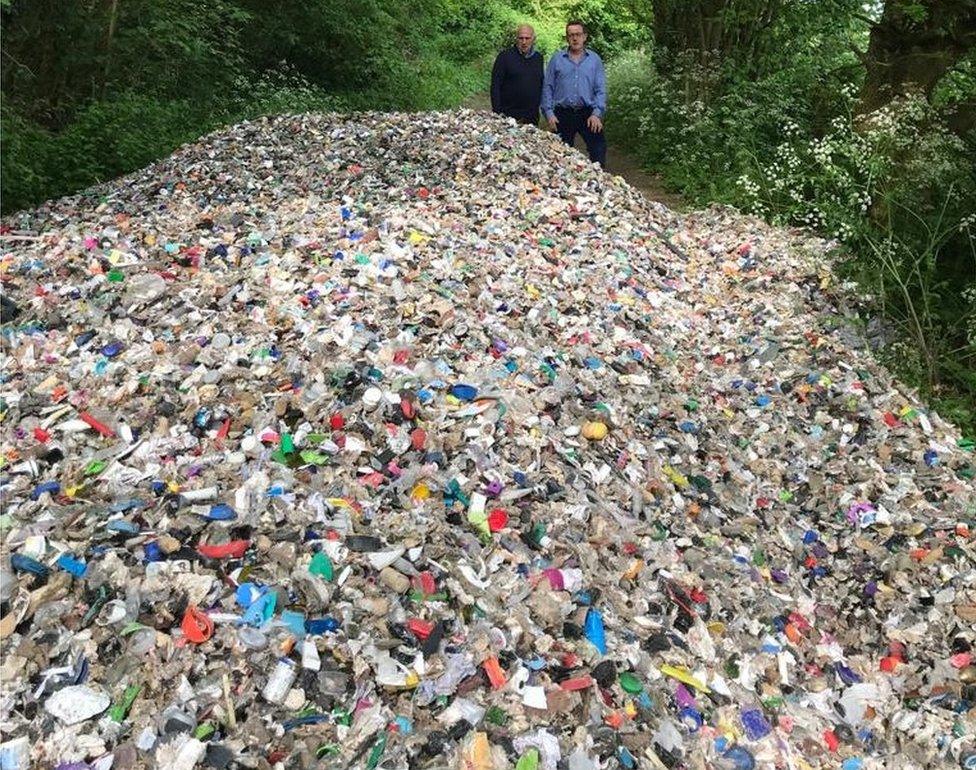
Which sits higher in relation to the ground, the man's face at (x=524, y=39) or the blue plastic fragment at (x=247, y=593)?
the man's face at (x=524, y=39)

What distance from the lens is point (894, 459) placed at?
14.8 feet

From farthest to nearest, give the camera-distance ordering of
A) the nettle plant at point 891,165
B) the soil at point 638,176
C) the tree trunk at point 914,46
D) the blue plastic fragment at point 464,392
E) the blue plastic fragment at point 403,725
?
the soil at point 638,176 < the tree trunk at point 914,46 < the nettle plant at point 891,165 < the blue plastic fragment at point 464,392 < the blue plastic fragment at point 403,725

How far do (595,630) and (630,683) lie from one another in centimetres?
23

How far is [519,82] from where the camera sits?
9.09 metres

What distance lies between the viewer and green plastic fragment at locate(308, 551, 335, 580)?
9.09 feet

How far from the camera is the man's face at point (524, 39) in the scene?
27.3ft

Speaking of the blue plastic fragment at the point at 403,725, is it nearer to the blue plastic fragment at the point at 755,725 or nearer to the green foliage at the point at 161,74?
the blue plastic fragment at the point at 755,725

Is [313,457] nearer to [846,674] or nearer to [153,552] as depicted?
[153,552]

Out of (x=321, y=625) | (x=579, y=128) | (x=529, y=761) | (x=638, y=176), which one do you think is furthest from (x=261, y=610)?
(x=638, y=176)

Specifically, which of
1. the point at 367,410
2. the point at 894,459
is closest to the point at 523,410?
the point at 367,410

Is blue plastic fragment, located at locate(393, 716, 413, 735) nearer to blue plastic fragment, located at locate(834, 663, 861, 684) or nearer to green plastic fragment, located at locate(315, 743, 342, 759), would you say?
green plastic fragment, located at locate(315, 743, 342, 759)

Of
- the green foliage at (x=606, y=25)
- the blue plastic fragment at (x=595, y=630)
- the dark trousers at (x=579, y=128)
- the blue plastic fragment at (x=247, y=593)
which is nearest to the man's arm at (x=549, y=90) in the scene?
the dark trousers at (x=579, y=128)

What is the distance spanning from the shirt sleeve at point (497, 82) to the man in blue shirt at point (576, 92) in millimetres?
540

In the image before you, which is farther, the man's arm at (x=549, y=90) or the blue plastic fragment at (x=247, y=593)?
the man's arm at (x=549, y=90)
